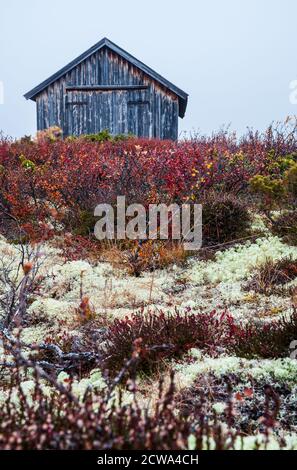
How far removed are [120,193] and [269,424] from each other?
7252mm

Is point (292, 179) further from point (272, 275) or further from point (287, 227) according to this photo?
point (287, 227)

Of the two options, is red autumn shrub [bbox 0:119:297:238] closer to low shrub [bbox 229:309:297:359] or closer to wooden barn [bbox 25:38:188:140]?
low shrub [bbox 229:309:297:359]

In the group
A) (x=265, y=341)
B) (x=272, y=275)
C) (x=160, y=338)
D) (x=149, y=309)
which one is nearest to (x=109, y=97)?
(x=272, y=275)

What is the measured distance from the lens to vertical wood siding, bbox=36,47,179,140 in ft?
71.3

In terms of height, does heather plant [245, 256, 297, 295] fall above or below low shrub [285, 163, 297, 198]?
below

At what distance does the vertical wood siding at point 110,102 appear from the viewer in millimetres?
21734

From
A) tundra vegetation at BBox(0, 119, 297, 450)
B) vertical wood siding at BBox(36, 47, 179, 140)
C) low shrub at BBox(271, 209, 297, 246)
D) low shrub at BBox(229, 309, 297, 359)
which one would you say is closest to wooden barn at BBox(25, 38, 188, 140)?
vertical wood siding at BBox(36, 47, 179, 140)

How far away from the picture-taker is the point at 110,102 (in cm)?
2180

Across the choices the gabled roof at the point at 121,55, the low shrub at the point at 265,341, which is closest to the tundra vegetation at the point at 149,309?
the low shrub at the point at 265,341

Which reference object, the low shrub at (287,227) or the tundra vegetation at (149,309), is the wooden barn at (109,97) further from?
the low shrub at (287,227)

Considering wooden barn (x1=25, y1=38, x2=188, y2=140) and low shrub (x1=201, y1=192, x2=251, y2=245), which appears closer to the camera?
low shrub (x1=201, y1=192, x2=251, y2=245)

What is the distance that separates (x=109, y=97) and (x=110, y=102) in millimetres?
220
